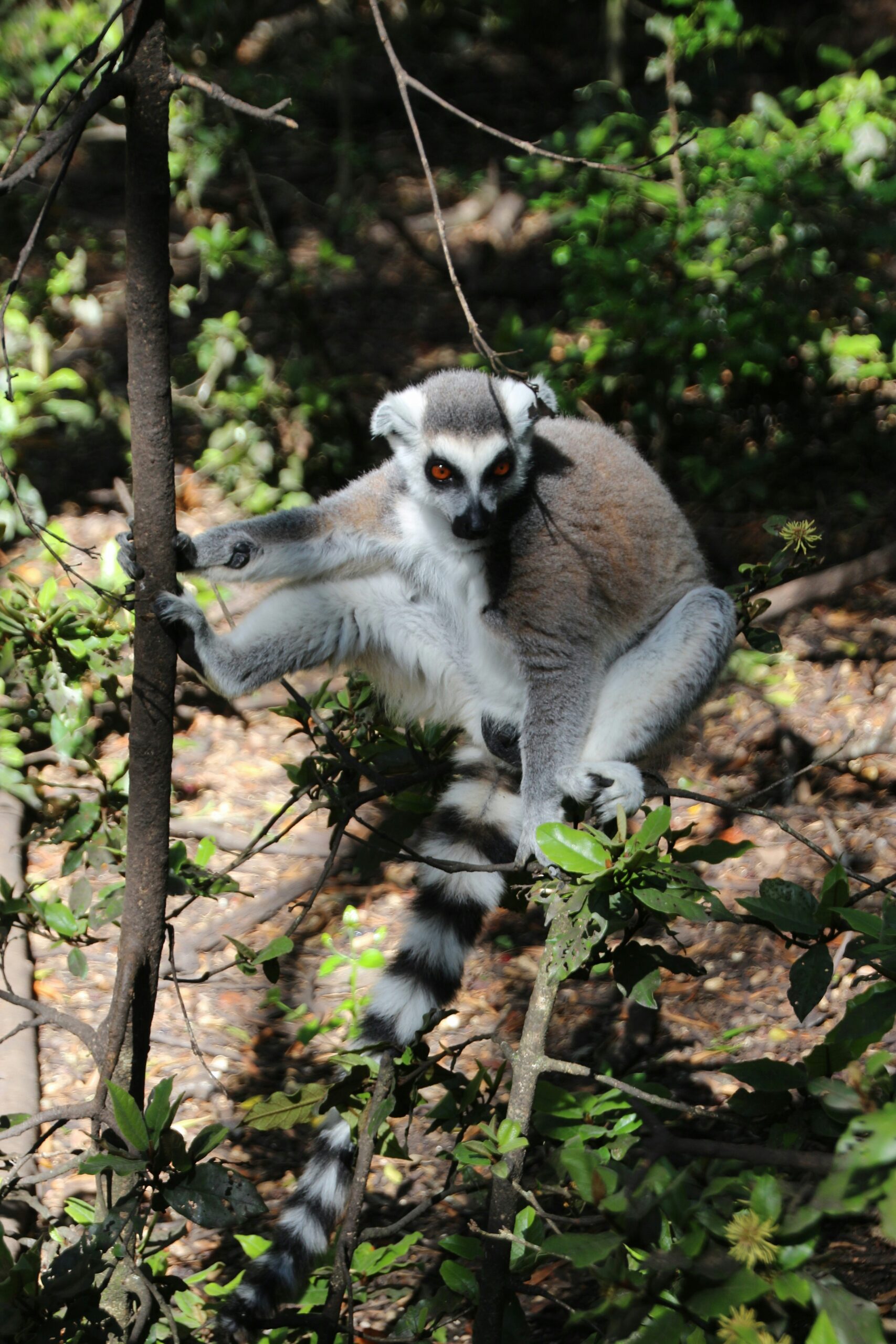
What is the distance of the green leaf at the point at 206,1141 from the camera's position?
184 cm

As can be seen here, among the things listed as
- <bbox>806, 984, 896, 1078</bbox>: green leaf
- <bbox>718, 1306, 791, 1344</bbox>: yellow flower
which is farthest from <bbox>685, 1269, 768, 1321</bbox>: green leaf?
<bbox>806, 984, 896, 1078</bbox>: green leaf

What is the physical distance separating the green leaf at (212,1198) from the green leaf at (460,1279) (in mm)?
322

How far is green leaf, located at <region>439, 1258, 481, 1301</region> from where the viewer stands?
184 cm

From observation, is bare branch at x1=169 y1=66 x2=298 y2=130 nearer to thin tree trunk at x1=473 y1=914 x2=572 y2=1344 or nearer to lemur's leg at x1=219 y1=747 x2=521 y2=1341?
thin tree trunk at x1=473 y1=914 x2=572 y2=1344

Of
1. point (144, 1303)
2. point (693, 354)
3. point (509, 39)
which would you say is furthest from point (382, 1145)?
point (509, 39)

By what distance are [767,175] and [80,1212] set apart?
5193mm

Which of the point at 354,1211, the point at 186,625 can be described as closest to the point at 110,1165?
the point at 354,1211

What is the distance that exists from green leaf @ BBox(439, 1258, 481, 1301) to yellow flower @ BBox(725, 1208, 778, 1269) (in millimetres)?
763

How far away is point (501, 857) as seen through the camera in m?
3.00

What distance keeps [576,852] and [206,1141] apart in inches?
31.8

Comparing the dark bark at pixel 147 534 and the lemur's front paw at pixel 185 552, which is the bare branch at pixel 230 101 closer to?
the dark bark at pixel 147 534

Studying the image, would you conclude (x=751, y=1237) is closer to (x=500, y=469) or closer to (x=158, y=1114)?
(x=158, y=1114)

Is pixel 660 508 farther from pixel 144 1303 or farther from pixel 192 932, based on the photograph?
pixel 144 1303

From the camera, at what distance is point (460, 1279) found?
6.03 ft
